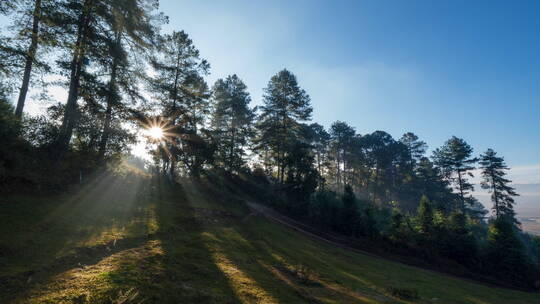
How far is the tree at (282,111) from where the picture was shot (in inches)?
1400

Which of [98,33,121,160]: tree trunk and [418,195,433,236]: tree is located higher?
[98,33,121,160]: tree trunk

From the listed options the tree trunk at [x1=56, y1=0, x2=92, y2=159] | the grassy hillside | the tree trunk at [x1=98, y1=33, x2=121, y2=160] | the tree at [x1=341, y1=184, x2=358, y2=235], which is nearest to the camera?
the grassy hillside

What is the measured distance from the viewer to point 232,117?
126ft

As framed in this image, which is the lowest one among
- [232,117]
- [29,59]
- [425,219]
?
[425,219]

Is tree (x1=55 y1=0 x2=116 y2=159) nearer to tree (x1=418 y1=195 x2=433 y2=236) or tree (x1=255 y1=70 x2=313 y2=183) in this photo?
tree (x1=255 y1=70 x2=313 y2=183)

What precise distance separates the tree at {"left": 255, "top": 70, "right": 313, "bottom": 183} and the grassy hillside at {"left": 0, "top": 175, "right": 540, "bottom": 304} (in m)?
22.2

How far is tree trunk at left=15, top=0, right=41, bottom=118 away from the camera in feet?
41.3

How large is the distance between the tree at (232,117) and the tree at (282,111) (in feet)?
12.9

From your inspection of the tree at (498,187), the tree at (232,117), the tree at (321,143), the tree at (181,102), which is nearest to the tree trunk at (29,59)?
the tree at (181,102)

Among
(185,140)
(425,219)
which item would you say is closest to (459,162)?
(425,219)

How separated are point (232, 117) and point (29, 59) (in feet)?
87.2

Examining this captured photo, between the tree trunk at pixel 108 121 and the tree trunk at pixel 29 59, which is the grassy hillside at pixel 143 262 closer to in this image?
the tree trunk at pixel 108 121

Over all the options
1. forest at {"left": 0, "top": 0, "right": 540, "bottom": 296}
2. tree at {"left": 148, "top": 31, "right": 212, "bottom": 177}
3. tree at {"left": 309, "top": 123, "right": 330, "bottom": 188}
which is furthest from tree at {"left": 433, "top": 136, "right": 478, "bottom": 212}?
tree at {"left": 148, "top": 31, "right": 212, "bottom": 177}

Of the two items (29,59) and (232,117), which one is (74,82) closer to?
(29,59)
